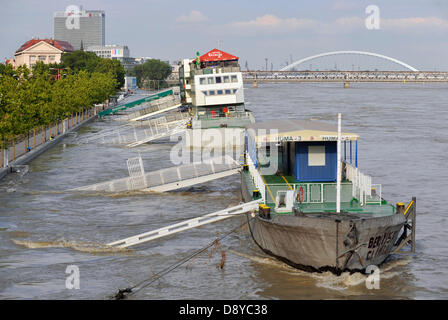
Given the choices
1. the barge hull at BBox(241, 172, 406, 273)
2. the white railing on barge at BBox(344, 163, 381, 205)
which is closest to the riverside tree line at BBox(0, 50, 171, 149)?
the white railing on barge at BBox(344, 163, 381, 205)

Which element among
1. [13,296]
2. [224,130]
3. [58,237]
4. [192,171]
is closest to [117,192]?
[192,171]

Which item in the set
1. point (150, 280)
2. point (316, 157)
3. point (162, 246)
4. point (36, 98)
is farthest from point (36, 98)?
point (150, 280)

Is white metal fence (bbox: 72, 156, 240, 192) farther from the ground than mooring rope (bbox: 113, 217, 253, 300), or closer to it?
farther from the ground

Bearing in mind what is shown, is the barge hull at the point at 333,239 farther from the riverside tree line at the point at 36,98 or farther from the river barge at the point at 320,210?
the riverside tree line at the point at 36,98

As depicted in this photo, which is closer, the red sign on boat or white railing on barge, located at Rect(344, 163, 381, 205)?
white railing on barge, located at Rect(344, 163, 381, 205)

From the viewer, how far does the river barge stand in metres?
17.9

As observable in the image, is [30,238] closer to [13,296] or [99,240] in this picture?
[99,240]

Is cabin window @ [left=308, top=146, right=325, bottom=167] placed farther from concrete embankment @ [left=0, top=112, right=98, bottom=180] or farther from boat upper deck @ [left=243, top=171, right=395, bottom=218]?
concrete embankment @ [left=0, top=112, right=98, bottom=180]

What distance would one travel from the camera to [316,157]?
22.5m

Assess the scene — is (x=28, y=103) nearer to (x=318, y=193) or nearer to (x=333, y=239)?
(x=318, y=193)

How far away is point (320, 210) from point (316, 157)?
268 centimetres

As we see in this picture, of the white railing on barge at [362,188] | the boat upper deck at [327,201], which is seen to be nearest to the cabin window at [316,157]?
the boat upper deck at [327,201]

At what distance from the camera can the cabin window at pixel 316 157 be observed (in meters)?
22.5

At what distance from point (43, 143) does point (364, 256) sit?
126 ft
